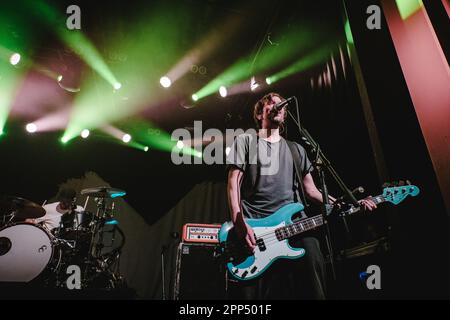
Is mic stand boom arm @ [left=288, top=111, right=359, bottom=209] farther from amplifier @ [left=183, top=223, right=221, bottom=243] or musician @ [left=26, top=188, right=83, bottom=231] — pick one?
musician @ [left=26, top=188, right=83, bottom=231]

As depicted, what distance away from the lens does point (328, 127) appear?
3.47 m

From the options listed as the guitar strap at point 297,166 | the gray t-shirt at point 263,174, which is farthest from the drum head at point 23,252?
the guitar strap at point 297,166

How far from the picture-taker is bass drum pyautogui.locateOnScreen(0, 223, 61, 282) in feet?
13.6

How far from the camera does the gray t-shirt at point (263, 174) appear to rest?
7.23ft

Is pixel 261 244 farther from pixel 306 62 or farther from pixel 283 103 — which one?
pixel 306 62

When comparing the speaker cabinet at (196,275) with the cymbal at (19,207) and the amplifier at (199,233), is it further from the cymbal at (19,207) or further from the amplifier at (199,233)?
the cymbal at (19,207)

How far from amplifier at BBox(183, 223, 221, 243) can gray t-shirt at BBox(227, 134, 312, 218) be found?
2.58 m

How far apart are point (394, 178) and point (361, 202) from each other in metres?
0.42

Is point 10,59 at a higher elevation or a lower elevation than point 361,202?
higher

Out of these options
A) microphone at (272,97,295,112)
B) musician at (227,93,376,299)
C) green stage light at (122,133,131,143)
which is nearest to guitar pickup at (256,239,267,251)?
musician at (227,93,376,299)

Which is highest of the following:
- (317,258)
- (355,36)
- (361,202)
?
(355,36)

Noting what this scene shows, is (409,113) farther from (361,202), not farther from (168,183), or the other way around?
(168,183)

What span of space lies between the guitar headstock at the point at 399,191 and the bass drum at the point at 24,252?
15.6 ft
